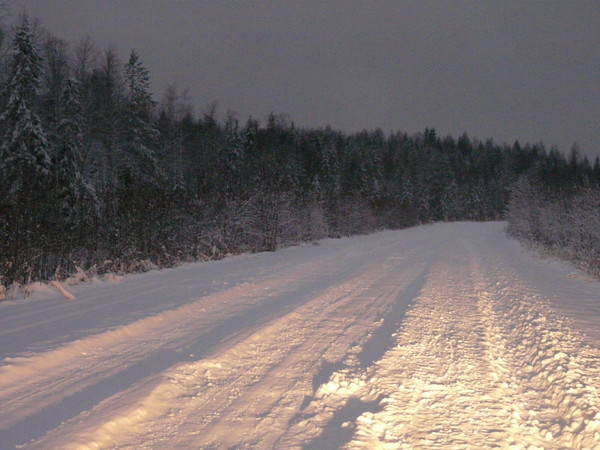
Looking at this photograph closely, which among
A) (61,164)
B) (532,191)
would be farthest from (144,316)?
(532,191)

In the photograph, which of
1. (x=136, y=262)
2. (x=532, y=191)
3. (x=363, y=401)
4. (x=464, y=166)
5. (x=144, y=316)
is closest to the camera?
(x=363, y=401)

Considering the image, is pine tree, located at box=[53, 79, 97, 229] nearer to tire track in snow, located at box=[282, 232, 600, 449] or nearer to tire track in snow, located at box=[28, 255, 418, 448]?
tire track in snow, located at box=[28, 255, 418, 448]

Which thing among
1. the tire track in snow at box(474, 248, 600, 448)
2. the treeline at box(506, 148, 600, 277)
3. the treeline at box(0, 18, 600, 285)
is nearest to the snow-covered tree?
the treeline at box(0, 18, 600, 285)

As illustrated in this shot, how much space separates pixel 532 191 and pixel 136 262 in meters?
31.6

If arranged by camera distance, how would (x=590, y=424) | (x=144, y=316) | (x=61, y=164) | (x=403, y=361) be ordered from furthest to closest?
(x=61, y=164), (x=144, y=316), (x=403, y=361), (x=590, y=424)

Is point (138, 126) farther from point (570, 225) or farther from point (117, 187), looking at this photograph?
point (570, 225)

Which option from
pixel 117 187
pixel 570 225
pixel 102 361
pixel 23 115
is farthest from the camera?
pixel 570 225

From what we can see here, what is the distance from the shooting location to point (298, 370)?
428 cm

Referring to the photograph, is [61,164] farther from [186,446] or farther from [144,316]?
[186,446]

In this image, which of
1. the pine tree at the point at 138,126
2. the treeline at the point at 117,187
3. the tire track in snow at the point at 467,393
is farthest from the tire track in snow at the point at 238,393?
the pine tree at the point at 138,126

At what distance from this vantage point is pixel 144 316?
19.9ft

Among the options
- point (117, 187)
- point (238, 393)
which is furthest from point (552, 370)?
point (117, 187)

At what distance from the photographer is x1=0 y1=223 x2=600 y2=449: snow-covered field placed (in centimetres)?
305

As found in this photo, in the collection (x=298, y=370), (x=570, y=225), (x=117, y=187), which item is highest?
(x=117, y=187)
